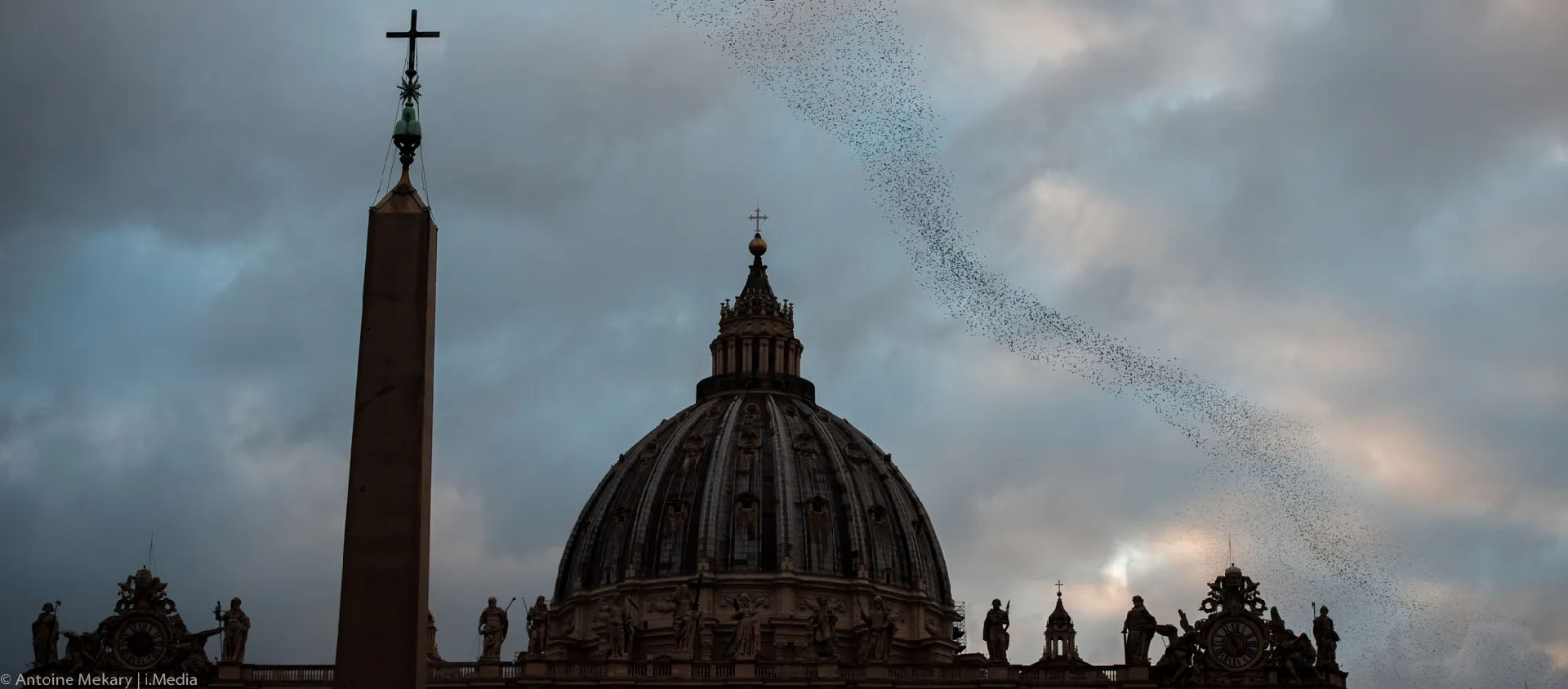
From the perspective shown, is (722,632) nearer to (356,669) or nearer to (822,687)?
(822,687)

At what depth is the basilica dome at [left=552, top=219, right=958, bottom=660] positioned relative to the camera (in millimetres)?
137625

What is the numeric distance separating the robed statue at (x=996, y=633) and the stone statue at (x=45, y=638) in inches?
1473

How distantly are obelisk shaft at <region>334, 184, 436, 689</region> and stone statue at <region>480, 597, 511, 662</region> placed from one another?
229ft

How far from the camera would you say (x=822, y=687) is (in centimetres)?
9819

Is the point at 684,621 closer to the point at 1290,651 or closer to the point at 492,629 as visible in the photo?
the point at 492,629

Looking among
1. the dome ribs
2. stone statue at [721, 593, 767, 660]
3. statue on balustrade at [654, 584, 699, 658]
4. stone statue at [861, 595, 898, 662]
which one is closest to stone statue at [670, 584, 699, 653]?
statue on balustrade at [654, 584, 699, 658]

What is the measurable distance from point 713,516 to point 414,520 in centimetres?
11045

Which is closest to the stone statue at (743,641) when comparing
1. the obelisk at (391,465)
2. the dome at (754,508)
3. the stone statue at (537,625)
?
the stone statue at (537,625)

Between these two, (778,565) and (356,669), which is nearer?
(356,669)

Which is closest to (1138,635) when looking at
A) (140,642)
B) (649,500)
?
(140,642)

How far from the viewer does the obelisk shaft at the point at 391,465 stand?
29.4m

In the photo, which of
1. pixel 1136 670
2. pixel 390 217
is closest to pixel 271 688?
pixel 1136 670

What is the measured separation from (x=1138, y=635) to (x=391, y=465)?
70240 millimetres

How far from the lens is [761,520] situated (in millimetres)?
140625
